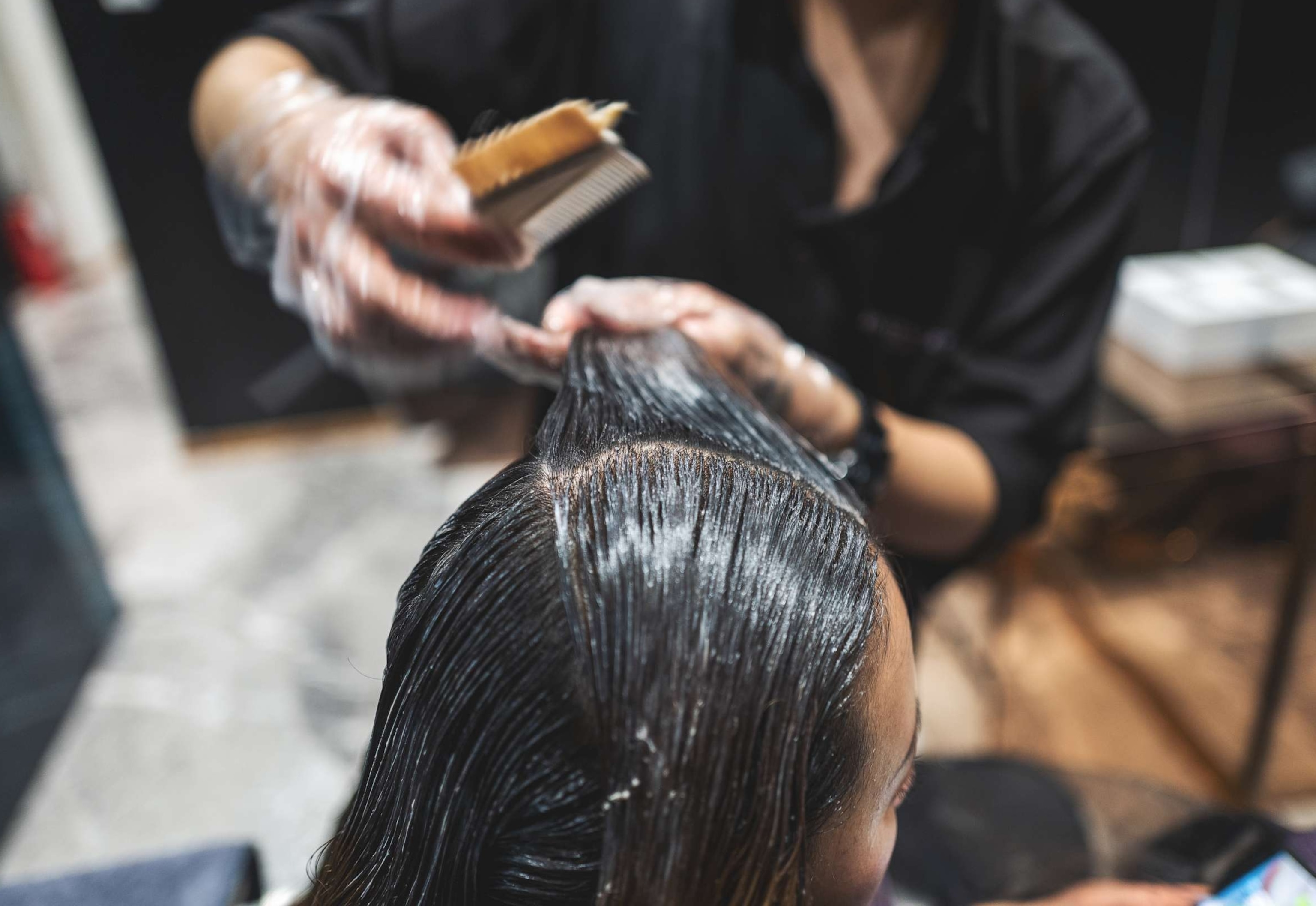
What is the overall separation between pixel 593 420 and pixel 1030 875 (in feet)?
2.07

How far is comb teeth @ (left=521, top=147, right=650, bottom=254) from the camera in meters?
0.50

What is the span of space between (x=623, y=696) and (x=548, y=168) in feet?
0.94

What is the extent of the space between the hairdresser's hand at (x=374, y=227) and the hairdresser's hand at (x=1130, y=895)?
57 centimetres

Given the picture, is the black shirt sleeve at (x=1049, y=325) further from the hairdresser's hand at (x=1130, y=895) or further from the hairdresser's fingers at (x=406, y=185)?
the hairdresser's fingers at (x=406, y=185)

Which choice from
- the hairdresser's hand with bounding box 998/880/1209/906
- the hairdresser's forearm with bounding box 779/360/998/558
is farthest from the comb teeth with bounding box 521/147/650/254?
the hairdresser's hand with bounding box 998/880/1209/906

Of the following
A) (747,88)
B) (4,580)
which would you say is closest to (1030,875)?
(747,88)

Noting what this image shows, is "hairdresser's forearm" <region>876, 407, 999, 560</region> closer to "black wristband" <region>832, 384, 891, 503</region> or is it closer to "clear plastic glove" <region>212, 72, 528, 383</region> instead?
"black wristband" <region>832, 384, 891, 503</region>

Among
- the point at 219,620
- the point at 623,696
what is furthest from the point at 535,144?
the point at 219,620

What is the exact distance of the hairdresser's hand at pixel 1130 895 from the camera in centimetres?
59

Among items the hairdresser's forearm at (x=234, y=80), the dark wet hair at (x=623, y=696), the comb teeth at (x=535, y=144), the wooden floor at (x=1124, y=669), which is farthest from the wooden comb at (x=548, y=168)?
the wooden floor at (x=1124, y=669)

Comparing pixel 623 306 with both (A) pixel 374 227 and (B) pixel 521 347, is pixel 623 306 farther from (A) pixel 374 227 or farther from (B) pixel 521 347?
(A) pixel 374 227

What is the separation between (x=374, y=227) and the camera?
57cm


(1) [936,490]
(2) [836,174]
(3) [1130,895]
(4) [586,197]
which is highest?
(4) [586,197]

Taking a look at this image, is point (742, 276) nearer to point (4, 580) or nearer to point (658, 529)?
point (658, 529)
